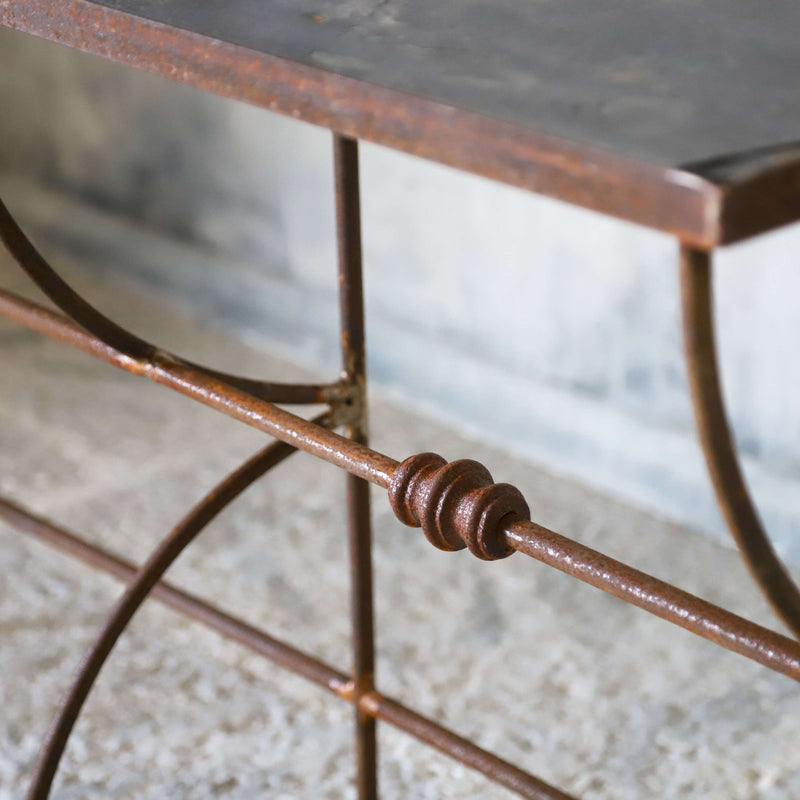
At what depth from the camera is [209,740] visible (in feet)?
6.29

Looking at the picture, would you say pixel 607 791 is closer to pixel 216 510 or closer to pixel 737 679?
pixel 737 679

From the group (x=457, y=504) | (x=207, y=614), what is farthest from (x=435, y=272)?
(x=457, y=504)

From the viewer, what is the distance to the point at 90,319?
49.6 inches

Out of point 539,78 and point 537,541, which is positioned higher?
point 539,78

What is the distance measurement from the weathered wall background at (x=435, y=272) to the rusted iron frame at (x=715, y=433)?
1.48 m

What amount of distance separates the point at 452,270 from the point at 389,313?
27cm

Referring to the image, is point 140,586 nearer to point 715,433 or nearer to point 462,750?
point 462,750

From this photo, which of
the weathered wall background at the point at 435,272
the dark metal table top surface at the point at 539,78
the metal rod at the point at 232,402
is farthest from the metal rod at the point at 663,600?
the weathered wall background at the point at 435,272

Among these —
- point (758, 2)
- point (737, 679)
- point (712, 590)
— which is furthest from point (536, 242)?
point (758, 2)

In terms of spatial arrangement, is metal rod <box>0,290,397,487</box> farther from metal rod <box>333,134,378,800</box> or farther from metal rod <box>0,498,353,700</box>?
metal rod <box>0,498,353,700</box>

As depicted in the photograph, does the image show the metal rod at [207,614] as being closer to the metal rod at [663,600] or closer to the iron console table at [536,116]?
the iron console table at [536,116]

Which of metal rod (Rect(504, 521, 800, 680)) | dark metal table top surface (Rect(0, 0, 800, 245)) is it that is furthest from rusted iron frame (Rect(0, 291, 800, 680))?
dark metal table top surface (Rect(0, 0, 800, 245))

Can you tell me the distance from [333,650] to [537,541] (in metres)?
1.20

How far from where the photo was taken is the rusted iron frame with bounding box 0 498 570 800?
137 cm
